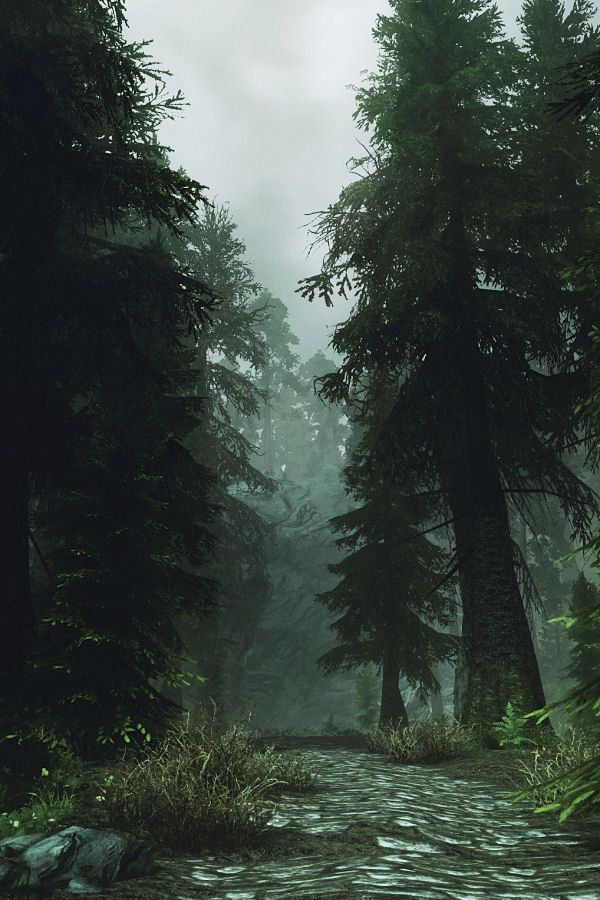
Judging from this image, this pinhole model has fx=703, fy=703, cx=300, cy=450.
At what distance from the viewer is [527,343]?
37.8ft

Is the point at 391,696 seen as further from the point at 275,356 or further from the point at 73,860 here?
the point at 275,356

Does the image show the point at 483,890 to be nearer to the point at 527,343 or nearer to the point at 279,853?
the point at 279,853

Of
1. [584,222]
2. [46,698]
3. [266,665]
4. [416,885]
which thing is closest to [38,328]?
[46,698]

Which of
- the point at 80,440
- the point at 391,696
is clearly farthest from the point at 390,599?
the point at 80,440

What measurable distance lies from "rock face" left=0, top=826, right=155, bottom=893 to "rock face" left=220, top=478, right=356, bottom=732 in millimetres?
25665

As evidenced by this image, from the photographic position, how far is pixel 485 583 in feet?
35.7

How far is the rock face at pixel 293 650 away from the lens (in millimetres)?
32031

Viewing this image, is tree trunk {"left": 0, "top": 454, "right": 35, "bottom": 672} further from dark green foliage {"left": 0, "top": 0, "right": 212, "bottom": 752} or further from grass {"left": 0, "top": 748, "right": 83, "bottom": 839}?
grass {"left": 0, "top": 748, "right": 83, "bottom": 839}

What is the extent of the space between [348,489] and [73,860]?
14087 mm

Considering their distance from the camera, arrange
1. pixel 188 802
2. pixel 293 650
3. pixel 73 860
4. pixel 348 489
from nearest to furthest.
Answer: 1. pixel 73 860
2. pixel 188 802
3. pixel 348 489
4. pixel 293 650

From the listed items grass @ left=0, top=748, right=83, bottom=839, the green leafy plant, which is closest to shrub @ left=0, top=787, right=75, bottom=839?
grass @ left=0, top=748, right=83, bottom=839

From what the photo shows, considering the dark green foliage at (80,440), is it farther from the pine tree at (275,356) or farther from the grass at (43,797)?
Result: the pine tree at (275,356)

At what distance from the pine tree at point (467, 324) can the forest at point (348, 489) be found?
6 centimetres

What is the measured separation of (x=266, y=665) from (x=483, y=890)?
31.1 meters
